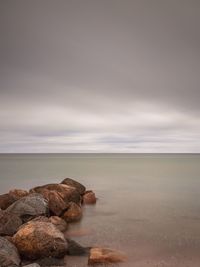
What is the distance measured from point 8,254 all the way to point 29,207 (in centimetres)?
610

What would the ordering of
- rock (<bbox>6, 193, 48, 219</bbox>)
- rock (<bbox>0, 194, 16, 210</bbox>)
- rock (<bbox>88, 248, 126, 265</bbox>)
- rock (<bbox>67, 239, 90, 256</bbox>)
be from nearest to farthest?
rock (<bbox>88, 248, 126, 265</bbox>) < rock (<bbox>67, 239, 90, 256</bbox>) < rock (<bbox>6, 193, 48, 219</bbox>) < rock (<bbox>0, 194, 16, 210</bbox>)

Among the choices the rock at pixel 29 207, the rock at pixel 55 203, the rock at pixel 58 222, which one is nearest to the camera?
the rock at pixel 29 207

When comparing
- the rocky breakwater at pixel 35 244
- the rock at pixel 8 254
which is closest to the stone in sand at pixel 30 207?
the rocky breakwater at pixel 35 244

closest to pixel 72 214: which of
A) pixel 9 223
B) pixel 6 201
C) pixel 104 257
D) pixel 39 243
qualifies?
pixel 6 201

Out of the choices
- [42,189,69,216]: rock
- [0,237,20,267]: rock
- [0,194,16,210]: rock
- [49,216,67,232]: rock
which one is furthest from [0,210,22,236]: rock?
[0,194,16,210]: rock

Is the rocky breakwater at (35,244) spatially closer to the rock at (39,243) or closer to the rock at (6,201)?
the rock at (39,243)

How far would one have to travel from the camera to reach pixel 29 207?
1741 centimetres

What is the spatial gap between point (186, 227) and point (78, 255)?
7777 mm

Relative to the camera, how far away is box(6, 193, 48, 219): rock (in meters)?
17.0

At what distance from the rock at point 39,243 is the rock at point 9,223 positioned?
2.23 metres

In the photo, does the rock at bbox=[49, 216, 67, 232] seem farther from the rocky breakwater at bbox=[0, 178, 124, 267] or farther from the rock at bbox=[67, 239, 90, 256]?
the rock at bbox=[67, 239, 90, 256]

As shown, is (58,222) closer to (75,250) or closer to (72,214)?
(72,214)

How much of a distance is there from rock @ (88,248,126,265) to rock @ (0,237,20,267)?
2728 millimetres

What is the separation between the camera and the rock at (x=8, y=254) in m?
11.0
